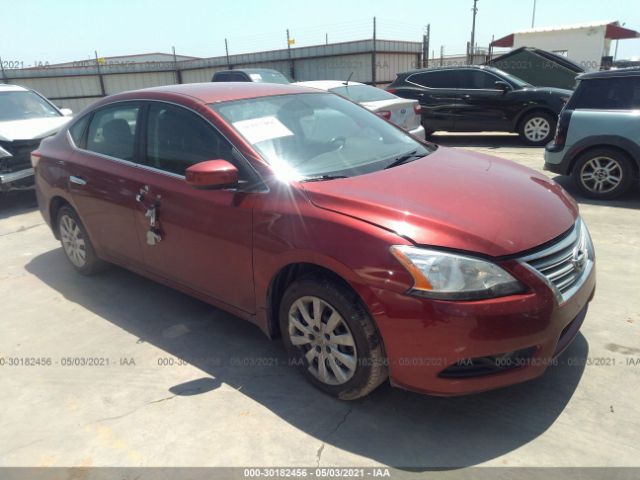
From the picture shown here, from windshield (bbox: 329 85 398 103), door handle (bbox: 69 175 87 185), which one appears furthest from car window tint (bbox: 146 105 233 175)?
windshield (bbox: 329 85 398 103)

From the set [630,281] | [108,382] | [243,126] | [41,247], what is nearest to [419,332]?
[243,126]

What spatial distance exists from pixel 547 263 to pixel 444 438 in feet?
3.24

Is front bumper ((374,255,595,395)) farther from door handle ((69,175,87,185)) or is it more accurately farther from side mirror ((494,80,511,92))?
side mirror ((494,80,511,92))

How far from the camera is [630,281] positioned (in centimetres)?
391

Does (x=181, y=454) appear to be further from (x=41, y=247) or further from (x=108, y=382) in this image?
(x=41, y=247)

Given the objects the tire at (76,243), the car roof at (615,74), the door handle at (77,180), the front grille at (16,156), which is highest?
the car roof at (615,74)

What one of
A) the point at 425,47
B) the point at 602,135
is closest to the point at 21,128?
the point at 602,135

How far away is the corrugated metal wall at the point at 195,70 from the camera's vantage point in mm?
16297

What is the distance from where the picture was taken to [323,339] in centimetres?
266

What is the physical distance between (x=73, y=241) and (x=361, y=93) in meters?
5.66

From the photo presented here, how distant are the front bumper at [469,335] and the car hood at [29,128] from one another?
6725 millimetres

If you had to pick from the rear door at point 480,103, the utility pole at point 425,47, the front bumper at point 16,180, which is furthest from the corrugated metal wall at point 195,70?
the front bumper at point 16,180

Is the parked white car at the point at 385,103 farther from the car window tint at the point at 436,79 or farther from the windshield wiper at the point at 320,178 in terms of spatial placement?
the windshield wiper at the point at 320,178

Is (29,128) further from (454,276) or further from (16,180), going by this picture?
(454,276)
